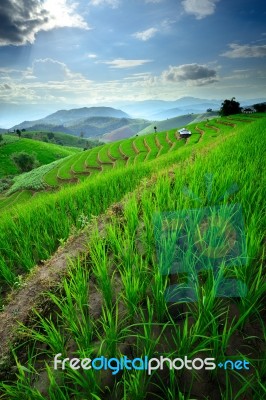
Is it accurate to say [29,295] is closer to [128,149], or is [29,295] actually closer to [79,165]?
[79,165]

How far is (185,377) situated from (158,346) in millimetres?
262

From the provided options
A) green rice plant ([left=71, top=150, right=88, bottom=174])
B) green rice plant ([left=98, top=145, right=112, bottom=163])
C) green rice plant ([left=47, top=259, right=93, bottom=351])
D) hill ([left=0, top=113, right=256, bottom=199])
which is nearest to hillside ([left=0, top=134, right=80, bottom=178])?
hill ([left=0, top=113, right=256, bottom=199])

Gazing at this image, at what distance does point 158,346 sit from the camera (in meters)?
1.75

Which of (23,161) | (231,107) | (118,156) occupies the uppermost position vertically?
(231,107)

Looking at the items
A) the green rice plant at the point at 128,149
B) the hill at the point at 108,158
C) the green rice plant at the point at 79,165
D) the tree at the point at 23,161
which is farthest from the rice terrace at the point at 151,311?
the tree at the point at 23,161

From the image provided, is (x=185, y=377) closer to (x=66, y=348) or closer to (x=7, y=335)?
(x=66, y=348)

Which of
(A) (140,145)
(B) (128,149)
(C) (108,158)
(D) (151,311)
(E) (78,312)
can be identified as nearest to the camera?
(D) (151,311)

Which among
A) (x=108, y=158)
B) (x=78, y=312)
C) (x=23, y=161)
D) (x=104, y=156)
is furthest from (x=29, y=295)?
(x=23, y=161)

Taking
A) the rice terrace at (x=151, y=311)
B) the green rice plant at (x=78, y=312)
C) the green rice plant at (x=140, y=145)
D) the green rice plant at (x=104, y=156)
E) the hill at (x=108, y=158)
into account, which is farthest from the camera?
the green rice plant at (x=140, y=145)

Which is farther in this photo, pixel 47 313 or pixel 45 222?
pixel 45 222

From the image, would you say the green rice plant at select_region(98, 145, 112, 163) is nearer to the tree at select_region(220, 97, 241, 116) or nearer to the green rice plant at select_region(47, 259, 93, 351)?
the tree at select_region(220, 97, 241, 116)

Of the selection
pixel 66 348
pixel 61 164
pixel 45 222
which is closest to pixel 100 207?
pixel 45 222

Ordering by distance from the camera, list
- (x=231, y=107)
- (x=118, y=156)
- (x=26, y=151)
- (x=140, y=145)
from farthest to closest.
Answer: (x=26, y=151)
(x=231, y=107)
(x=140, y=145)
(x=118, y=156)

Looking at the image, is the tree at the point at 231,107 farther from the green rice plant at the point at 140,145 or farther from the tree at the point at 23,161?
the tree at the point at 23,161
